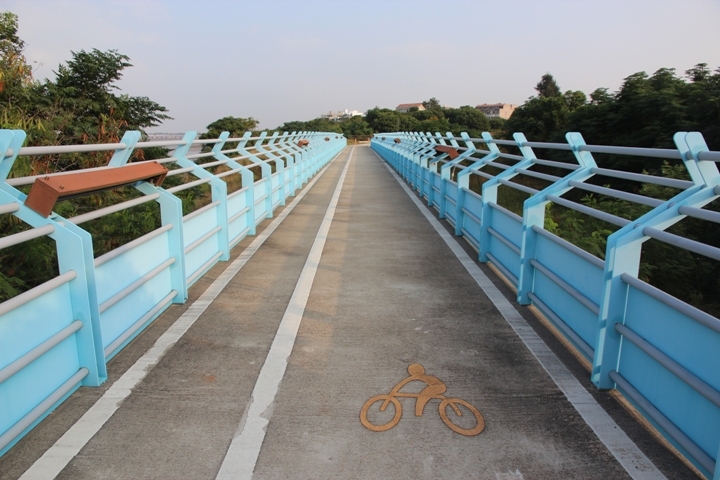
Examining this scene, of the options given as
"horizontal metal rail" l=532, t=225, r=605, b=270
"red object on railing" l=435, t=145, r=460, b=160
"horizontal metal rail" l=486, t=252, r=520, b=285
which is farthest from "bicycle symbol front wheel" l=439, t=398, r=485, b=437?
"red object on railing" l=435, t=145, r=460, b=160

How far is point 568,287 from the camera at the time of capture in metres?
4.59

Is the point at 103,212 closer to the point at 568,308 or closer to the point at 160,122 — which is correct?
the point at 568,308

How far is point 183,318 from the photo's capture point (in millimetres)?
5348

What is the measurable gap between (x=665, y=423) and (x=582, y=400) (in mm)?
641

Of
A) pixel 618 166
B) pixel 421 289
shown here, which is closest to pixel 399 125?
pixel 618 166

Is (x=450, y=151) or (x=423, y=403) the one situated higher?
(x=450, y=151)

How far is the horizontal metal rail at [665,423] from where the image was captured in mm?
2839

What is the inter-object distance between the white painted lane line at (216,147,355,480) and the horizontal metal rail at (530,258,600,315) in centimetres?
226

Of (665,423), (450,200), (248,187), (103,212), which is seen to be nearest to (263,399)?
(103,212)

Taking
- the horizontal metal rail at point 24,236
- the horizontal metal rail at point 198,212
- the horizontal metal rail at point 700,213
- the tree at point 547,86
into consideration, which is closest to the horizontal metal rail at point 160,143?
the horizontal metal rail at point 198,212

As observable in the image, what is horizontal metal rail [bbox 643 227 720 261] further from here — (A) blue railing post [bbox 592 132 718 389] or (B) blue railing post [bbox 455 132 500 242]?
(B) blue railing post [bbox 455 132 500 242]

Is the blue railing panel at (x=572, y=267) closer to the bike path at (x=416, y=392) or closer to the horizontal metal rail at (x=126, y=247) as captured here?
the bike path at (x=416, y=392)

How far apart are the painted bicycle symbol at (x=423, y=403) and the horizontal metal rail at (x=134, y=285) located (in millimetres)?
1969

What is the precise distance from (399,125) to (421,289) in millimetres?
133826
